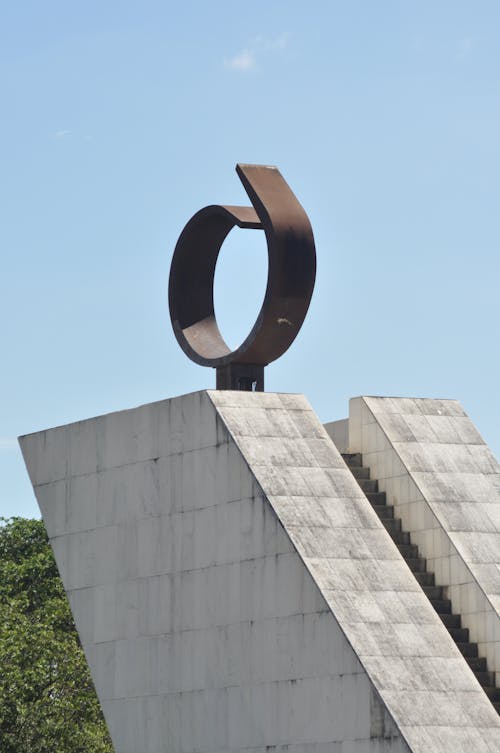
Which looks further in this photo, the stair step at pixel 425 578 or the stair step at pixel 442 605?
the stair step at pixel 425 578

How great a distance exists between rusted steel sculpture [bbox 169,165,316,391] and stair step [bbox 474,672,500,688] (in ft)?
15.3

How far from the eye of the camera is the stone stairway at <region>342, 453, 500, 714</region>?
884 inches

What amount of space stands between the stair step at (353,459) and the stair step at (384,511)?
0.82m

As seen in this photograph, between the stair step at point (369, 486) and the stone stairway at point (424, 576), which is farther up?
the stair step at point (369, 486)

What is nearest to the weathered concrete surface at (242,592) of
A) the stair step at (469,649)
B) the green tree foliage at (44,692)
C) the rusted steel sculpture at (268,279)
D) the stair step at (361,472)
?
the rusted steel sculpture at (268,279)

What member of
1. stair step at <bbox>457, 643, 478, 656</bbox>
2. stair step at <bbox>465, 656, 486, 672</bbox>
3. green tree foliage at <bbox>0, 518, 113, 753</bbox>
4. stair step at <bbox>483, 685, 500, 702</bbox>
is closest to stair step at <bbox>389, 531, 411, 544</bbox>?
stair step at <bbox>457, 643, 478, 656</bbox>

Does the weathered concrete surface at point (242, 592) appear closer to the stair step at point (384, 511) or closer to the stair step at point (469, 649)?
the stair step at point (469, 649)

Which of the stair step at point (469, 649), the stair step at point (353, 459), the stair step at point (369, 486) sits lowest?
the stair step at point (469, 649)

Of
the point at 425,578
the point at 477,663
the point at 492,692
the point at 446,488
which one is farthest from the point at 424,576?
the point at 492,692

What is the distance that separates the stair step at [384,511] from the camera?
80.0 ft

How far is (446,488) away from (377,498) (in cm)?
102

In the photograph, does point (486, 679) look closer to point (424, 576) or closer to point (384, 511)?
point (424, 576)

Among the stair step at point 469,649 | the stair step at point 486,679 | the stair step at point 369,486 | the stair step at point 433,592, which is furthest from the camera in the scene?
the stair step at point 369,486

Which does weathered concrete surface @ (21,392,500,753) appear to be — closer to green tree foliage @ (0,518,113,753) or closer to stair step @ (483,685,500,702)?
stair step @ (483,685,500,702)
